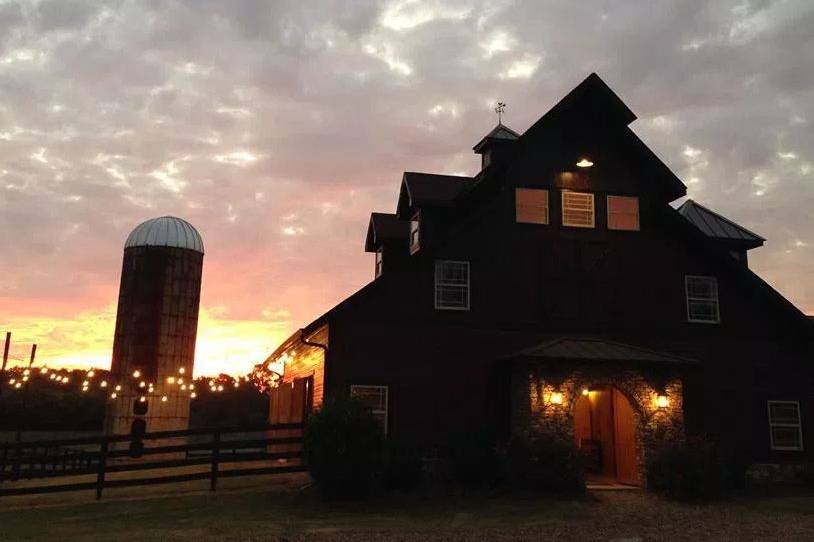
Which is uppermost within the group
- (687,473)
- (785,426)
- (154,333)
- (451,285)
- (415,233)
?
(415,233)

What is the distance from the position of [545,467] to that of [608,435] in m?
5.08

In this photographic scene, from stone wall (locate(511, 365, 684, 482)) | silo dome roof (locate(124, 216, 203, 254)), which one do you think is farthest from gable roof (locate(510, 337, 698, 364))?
silo dome roof (locate(124, 216, 203, 254))

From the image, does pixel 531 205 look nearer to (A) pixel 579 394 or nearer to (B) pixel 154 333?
(A) pixel 579 394

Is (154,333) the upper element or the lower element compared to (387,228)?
lower

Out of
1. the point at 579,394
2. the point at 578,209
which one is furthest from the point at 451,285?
the point at 578,209

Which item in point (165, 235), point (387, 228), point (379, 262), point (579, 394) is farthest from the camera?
point (165, 235)

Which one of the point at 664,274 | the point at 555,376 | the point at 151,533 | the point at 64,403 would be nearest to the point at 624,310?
the point at 664,274

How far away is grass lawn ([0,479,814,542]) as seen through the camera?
12.3m

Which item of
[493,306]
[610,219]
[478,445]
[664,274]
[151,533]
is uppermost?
[610,219]

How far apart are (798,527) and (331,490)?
9629mm

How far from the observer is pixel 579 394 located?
18.2 meters

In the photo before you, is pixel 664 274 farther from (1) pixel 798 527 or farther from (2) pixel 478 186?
(1) pixel 798 527

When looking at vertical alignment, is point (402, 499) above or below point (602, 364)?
below

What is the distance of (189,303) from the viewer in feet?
97.2
